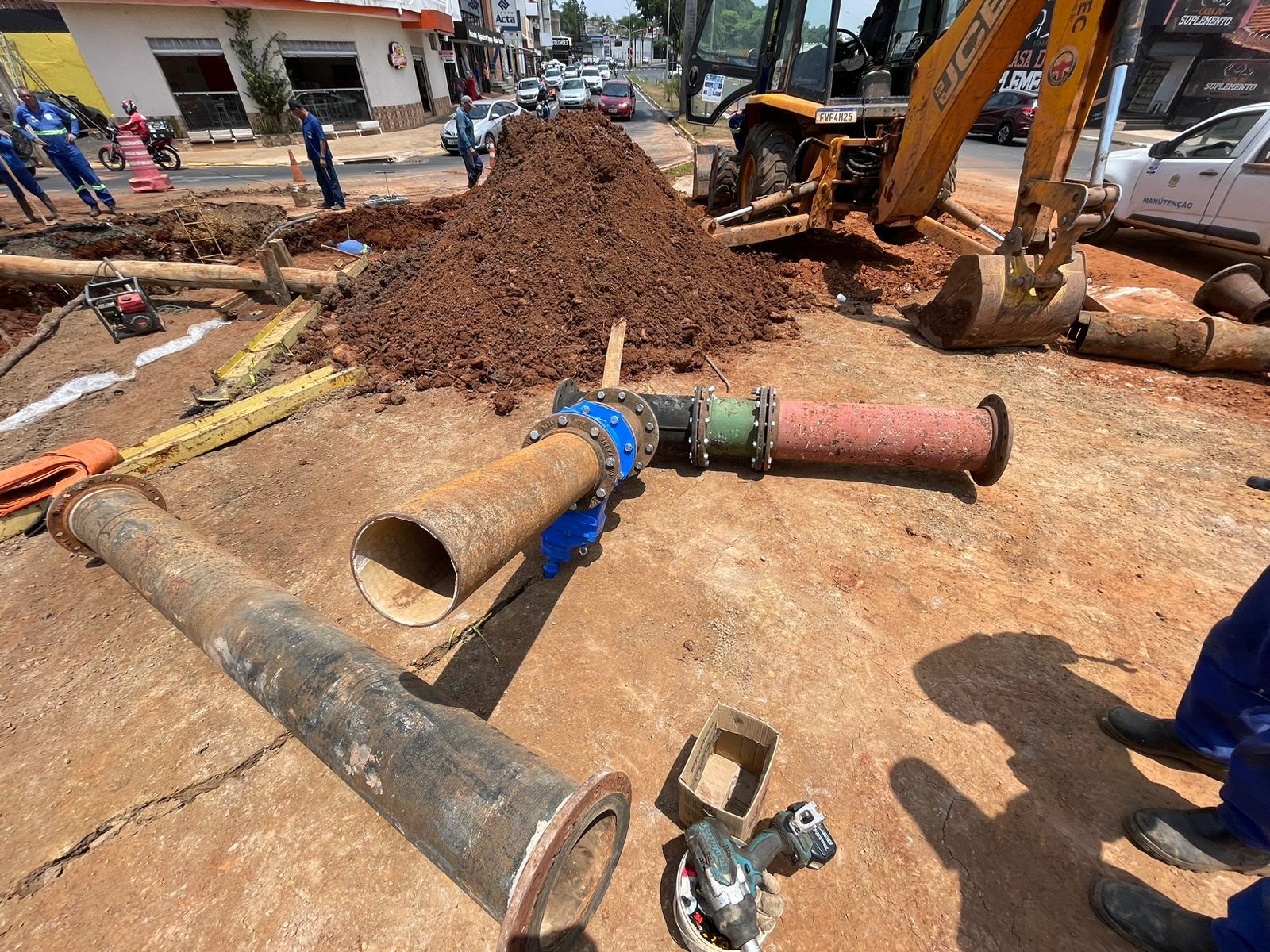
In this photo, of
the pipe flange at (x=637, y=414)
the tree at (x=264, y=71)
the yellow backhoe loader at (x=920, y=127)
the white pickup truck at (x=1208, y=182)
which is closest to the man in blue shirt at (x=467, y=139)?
the yellow backhoe loader at (x=920, y=127)

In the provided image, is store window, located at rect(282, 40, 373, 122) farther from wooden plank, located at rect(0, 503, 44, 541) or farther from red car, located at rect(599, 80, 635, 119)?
wooden plank, located at rect(0, 503, 44, 541)

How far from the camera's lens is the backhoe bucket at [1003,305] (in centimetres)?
483

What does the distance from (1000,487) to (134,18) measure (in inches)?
1071

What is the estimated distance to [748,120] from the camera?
7.86 meters

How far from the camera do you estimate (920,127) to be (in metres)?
5.37

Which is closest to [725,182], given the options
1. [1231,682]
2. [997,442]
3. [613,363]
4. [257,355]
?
[613,363]

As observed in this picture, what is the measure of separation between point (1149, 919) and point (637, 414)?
8.69 ft

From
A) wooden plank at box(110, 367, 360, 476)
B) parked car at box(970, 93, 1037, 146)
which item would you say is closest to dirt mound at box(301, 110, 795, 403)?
wooden plank at box(110, 367, 360, 476)

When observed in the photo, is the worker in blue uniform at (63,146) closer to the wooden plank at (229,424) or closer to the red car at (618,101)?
the wooden plank at (229,424)

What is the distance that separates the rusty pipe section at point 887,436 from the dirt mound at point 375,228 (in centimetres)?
779

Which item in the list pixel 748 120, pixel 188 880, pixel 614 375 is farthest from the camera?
pixel 748 120

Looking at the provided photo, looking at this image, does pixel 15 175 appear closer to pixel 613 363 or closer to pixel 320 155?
pixel 320 155

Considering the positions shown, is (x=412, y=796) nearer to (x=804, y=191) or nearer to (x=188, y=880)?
(x=188, y=880)

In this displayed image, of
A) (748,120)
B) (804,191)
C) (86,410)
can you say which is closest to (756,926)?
(86,410)
